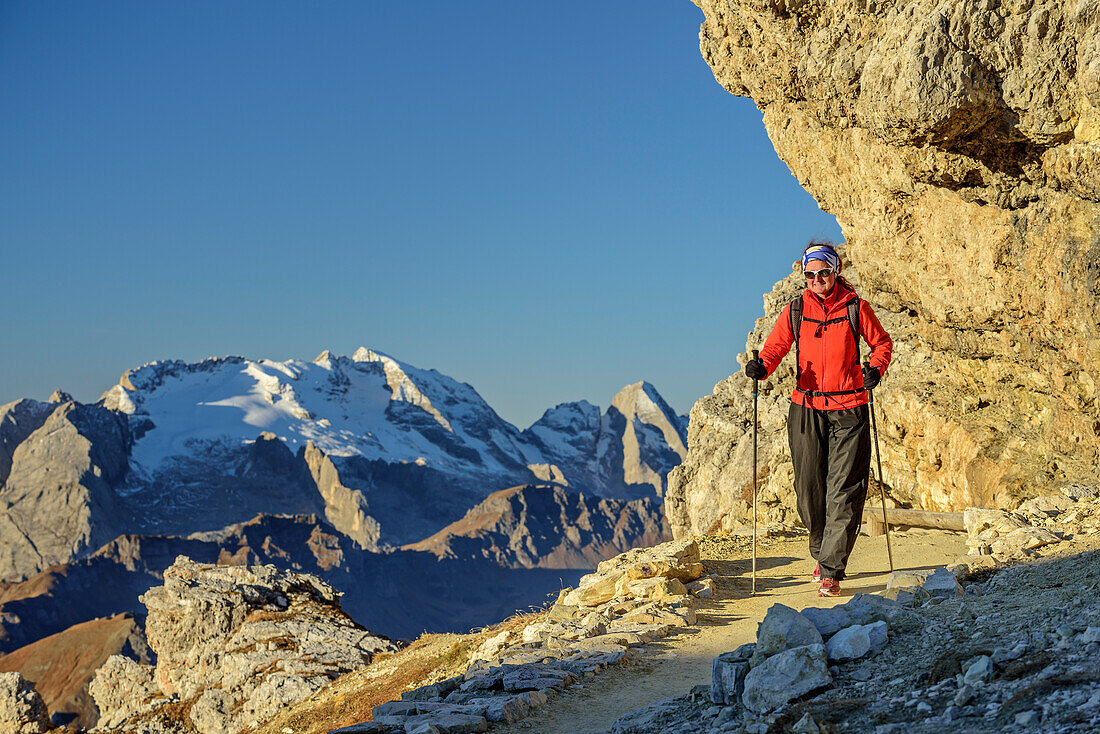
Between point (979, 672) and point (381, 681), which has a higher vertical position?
point (979, 672)

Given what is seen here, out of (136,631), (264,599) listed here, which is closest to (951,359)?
(264,599)

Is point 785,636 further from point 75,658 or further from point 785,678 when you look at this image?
point 75,658

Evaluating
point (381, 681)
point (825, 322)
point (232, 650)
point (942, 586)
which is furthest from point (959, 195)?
point (232, 650)

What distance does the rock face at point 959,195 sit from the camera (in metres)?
10.1

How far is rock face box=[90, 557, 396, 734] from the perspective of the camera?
17562mm

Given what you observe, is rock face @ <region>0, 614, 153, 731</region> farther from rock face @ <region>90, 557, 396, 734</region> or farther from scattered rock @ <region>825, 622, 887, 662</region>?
scattered rock @ <region>825, 622, 887, 662</region>

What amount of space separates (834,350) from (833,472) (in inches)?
48.4

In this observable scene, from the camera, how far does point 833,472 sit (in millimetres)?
8859

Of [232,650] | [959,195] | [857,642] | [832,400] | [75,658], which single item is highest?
[959,195]

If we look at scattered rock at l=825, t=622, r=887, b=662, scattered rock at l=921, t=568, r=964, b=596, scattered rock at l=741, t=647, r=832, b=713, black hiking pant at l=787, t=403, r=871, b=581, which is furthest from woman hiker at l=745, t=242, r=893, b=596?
scattered rock at l=741, t=647, r=832, b=713

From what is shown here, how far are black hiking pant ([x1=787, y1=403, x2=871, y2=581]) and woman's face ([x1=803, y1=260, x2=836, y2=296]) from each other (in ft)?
3.95

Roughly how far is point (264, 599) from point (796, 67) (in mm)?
17416

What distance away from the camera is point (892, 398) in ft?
51.0

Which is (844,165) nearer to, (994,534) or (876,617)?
(994,534)
